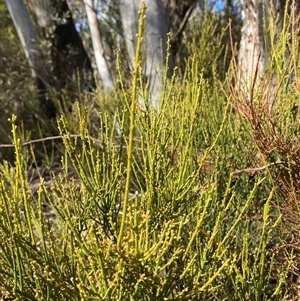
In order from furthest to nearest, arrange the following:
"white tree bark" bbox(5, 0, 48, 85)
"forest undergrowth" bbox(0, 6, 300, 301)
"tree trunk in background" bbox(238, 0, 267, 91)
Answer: "white tree bark" bbox(5, 0, 48, 85), "tree trunk in background" bbox(238, 0, 267, 91), "forest undergrowth" bbox(0, 6, 300, 301)

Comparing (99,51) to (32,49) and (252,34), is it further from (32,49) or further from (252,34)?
(252,34)

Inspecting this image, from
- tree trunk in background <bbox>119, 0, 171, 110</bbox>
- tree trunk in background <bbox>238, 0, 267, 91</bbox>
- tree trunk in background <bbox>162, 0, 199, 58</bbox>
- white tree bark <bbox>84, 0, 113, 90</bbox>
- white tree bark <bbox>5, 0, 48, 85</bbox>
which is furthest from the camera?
tree trunk in background <bbox>162, 0, 199, 58</bbox>

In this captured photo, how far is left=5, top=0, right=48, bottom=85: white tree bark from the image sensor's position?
21.8ft

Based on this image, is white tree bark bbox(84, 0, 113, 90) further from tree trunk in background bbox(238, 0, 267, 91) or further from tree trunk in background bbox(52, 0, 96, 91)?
tree trunk in background bbox(238, 0, 267, 91)

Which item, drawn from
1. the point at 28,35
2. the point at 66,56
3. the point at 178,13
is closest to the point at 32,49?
the point at 28,35

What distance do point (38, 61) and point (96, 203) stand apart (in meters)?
5.73

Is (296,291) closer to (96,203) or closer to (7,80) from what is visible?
(96,203)

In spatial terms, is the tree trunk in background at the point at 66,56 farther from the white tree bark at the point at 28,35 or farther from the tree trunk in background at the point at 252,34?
the tree trunk in background at the point at 252,34

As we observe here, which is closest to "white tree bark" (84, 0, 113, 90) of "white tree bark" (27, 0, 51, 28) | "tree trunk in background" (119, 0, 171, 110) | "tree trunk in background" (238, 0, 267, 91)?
"tree trunk in background" (119, 0, 171, 110)

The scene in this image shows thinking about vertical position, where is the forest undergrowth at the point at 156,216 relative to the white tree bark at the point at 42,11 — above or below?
below

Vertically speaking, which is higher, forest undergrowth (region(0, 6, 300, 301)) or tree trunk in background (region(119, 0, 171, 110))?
tree trunk in background (region(119, 0, 171, 110))

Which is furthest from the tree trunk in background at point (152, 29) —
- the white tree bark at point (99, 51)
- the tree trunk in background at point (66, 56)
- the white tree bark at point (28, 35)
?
the tree trunk in background at point (66, 56)

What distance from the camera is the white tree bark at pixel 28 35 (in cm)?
666

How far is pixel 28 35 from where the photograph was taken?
6.91 meters
